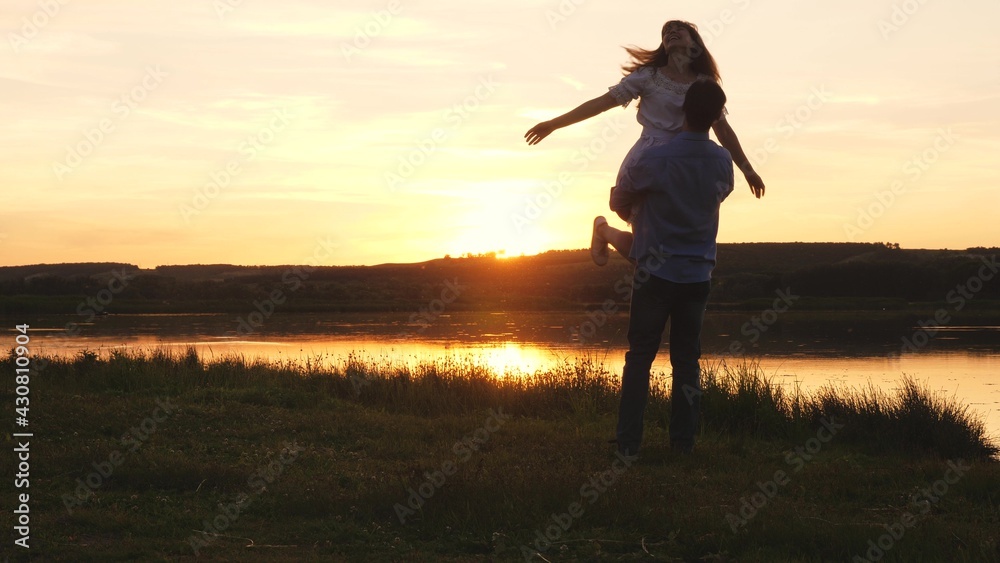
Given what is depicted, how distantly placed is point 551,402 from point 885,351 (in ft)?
48.8

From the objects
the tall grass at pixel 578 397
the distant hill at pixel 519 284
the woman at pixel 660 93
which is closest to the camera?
the woman at pixel 660 93

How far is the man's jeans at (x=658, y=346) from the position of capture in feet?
18.7

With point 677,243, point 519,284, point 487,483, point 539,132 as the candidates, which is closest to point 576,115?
point 539,132

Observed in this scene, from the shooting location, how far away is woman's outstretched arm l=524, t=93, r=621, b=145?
559 cm

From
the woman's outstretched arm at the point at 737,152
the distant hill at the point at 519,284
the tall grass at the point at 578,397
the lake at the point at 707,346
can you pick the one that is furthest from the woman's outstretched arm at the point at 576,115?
the distant hill at the point at 519,284

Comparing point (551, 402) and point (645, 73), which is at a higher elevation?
point (645, 73)

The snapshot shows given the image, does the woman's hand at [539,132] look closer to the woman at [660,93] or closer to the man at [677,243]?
the woman at [660,93]

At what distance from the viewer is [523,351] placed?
21.8 m

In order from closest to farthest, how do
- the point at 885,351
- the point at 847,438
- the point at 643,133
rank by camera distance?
the point at 643,133 < the point at 847,438 < the point at 885,351

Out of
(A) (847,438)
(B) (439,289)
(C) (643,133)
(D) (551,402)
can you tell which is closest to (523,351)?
(D) (551,402)

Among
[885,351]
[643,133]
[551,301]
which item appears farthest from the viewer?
[551,301]

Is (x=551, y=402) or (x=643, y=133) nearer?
(x=643, y=133)

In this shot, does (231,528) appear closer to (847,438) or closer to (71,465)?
(71,465)

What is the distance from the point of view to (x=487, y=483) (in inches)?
185
